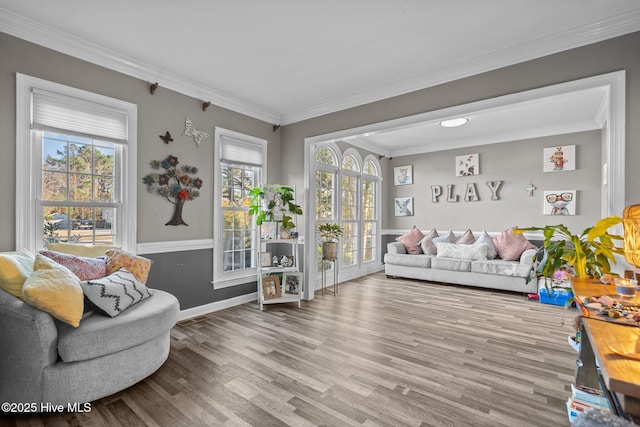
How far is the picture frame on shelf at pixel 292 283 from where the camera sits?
420cm

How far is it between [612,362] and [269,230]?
379 cm

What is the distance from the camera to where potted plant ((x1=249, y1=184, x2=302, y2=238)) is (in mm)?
4109

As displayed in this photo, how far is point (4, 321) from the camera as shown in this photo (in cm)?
189

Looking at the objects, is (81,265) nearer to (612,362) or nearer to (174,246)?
(174,246)

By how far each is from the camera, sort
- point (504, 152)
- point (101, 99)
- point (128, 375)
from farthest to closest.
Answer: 1. point (504, 152)
2. point (101, 99)
3. point (128, 375)

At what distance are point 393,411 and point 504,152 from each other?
17.7 feet

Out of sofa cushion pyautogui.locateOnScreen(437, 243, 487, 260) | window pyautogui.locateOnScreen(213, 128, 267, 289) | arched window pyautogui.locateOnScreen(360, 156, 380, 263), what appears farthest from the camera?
arched window pyautogui.locateOnScreen(360, 156, 380, 263)

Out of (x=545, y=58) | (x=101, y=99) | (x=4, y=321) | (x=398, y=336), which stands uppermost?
(x=545, y=58)

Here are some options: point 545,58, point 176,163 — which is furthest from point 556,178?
point 176,163

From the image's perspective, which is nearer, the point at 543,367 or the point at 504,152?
the point at 543,367

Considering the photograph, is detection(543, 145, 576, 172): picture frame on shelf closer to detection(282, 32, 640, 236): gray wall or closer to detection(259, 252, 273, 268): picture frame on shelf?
detection(282, 32, 640, 236): gray wall

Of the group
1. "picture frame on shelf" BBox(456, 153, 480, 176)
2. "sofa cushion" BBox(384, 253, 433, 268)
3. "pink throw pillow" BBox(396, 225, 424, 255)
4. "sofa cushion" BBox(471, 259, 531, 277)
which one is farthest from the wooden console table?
"picture frame on shelf" BBox(456, 153, 480, 176)

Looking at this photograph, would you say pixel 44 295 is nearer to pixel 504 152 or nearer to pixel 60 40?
pixel 60 40

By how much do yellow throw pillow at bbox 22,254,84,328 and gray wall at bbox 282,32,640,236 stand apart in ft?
10.1
